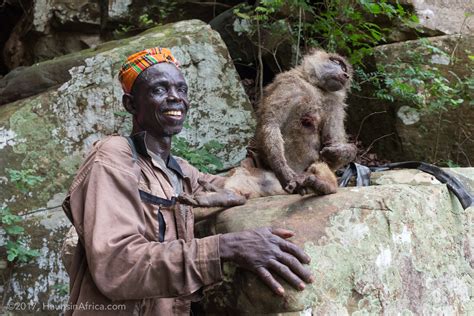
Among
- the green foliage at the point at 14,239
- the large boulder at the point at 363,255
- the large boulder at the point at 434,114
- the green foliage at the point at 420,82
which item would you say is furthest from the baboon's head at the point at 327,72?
the green foliage at the point at 14,239

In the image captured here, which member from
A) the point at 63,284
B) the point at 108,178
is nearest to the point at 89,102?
the point at 63,284

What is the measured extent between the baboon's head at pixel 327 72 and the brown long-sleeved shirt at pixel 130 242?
6.47ft

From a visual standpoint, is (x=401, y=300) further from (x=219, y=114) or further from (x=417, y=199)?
(x=219, y=114)

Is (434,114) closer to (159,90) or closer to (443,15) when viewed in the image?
(443,15)

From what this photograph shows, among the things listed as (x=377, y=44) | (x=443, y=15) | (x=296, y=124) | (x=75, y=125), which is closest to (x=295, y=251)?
(x=296, y=124)

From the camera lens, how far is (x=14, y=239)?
191 inches

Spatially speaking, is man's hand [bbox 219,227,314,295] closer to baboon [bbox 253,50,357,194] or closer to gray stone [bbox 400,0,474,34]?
baboon [bbox 253,50,357,194]

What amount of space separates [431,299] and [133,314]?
60.8 inches

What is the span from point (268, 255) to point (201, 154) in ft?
10.5

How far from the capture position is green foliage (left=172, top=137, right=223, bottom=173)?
17.1 ft

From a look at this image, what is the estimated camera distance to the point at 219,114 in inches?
232

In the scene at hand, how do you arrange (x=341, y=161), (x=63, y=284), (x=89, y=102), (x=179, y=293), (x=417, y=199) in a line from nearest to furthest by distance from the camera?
(x=179, y=293), (x=417, y=199), (x=341, y=161), (x=63, y=284), (x=89, y=102)

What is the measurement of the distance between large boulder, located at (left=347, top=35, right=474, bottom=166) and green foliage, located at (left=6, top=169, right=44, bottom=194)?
13.1 feet

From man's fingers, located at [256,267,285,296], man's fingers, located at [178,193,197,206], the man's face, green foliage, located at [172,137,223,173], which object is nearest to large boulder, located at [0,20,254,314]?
green foliage, located at [172,137,223,173]
